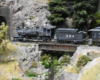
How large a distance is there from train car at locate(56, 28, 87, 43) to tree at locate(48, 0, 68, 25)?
20.5 feet

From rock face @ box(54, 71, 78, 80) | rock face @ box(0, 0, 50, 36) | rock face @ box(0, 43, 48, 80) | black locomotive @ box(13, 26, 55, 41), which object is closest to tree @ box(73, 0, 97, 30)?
black locomotive @ box(13, 26, 55, 41)

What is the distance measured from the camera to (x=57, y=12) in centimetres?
2944

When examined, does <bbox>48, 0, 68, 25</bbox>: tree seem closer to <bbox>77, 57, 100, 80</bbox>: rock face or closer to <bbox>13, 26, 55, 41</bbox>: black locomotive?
→ <bbox>13, 26, 55, 41</bbox>: black locomotive

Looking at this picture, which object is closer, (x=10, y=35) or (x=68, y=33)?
(x=68, y=33)

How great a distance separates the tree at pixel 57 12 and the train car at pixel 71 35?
20.5 feet

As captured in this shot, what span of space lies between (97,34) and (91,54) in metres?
4.18

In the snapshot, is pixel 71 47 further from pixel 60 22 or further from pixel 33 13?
pixel 33 13

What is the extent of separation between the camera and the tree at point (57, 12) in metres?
28.7

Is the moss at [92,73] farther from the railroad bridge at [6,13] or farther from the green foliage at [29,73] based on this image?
the railroad bridge at [6,13]

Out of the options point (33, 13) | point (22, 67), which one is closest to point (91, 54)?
point (22, 67)

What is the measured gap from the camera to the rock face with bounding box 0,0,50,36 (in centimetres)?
3052

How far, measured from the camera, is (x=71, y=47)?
73.8ft

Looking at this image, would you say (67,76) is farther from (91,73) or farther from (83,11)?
(83,11)

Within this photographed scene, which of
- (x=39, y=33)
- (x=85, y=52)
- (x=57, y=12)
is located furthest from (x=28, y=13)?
(x=85, y=52)
